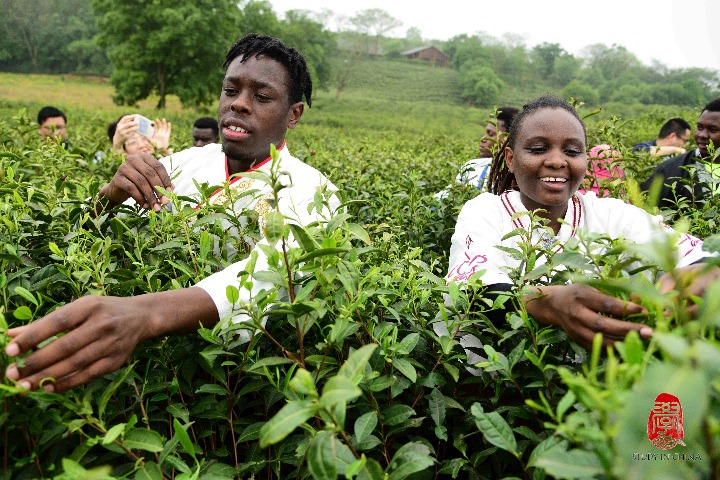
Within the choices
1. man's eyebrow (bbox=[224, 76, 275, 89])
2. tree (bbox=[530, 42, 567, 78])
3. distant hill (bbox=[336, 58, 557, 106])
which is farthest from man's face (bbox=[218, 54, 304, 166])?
tree (bbox=[530, 42, 567, 78])

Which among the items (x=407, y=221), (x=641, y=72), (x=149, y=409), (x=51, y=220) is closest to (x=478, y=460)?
(x=149, y=409)

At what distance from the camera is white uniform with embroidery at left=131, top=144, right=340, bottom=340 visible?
1.27 meters

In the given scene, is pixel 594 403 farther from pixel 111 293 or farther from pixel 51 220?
pixel 51 220

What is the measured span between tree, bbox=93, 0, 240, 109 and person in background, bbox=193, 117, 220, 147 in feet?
78.6

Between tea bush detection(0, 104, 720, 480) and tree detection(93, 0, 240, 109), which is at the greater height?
tree detection(93, 0, 240, 109)

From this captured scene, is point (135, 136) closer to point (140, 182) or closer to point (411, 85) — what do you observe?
point (140, 182)

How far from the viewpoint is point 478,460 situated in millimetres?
1178

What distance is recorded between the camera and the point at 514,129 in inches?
86.4

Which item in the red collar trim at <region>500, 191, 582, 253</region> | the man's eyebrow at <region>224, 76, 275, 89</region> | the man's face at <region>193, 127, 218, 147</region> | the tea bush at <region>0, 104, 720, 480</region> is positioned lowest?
the tea bush at <region>0, 104, 720, 480</region>

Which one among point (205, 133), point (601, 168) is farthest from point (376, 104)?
point (601, 168)

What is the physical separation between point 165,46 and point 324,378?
31.3 meters

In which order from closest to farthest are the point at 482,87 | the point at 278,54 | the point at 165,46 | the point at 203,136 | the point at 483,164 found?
the point at 278,54 < the point at 483,164 < the point at 203,136 < the point at 165,46 < the point at 482,87

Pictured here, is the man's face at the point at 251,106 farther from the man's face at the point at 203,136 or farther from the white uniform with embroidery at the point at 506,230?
the man's face at the point at 203,136

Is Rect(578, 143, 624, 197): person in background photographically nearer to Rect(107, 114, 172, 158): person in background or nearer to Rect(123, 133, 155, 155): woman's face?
Rect(107, 114, 172, 158): person in background
